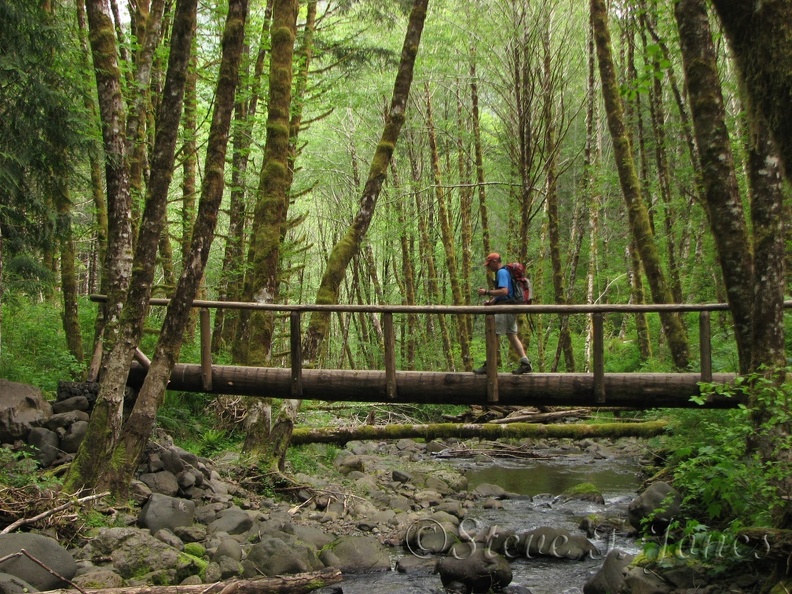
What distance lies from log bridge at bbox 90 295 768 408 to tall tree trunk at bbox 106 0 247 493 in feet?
3.34

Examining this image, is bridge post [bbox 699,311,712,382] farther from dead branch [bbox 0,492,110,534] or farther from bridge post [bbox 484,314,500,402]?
dead branch [bbox 0,492,110,534]

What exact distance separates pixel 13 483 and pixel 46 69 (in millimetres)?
5353

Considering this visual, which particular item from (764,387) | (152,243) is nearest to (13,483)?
(152,243)

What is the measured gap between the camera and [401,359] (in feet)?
88.5

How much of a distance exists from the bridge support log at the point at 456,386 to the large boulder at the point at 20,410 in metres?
1.22

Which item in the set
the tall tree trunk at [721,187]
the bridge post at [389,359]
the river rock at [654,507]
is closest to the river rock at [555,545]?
the river rock at [654,507]

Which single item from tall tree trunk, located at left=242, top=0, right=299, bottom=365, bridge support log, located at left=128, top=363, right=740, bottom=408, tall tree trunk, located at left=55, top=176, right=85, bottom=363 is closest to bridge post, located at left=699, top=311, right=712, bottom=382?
bridge support log, located at left=128, top=363, right=740, bottom=408

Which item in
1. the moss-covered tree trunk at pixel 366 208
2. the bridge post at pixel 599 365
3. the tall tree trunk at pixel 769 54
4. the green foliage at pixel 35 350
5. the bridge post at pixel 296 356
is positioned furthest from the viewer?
the moss-covered tree trunk at pixel 366 208

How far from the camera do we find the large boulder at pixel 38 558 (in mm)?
5008

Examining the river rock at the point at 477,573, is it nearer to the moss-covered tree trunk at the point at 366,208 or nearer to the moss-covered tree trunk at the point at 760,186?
the moss-covered tree trunk at the point at 760,186

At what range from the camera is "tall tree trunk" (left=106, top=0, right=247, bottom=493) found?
274 inches

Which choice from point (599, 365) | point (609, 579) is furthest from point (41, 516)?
point (599, 365)

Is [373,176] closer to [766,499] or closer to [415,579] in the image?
[415,579]

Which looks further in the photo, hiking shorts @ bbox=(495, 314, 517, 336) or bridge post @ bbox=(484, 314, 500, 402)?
hiking shorts @ bbox=(495, 314, 517, 336)
